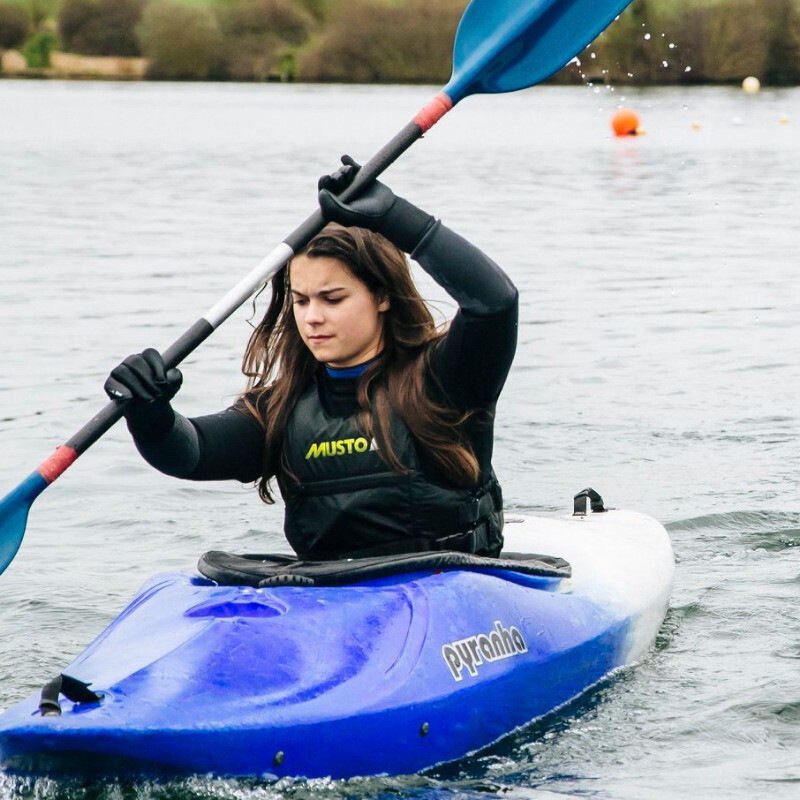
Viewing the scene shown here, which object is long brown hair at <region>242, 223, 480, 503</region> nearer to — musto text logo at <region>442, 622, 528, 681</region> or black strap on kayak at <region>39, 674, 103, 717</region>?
musto text logo at <region>442, 622, 528, 681</region>

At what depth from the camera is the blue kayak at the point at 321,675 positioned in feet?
10.9

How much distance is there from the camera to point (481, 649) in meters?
3.89

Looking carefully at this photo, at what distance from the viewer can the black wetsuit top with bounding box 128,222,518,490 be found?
3797 millimetres

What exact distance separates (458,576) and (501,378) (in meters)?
0.50

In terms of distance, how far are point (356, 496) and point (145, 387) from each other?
619 mm

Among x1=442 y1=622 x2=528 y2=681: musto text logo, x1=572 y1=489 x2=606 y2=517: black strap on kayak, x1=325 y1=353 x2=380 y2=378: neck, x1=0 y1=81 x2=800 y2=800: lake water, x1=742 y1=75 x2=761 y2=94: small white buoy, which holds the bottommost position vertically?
x1=742 y1=75 x2=761 y2=94: small white buoy

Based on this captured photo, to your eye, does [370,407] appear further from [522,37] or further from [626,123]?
[626,123]

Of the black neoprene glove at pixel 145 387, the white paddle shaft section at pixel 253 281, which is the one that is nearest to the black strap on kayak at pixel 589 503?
the white paddle shaft section at pixel 253 281

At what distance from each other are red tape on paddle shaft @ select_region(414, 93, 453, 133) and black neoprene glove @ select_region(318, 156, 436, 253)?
31 centimetres

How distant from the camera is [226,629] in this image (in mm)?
3635

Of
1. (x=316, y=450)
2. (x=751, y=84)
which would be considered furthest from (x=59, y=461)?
(x=751, y=84)

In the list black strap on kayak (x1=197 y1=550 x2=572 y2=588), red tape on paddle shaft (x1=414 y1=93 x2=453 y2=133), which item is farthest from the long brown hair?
red tape on paddle shaft (x1=414 y1=93 x2=453 y2=133)

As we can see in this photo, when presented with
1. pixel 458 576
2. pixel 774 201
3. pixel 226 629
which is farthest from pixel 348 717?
pixel 774 201

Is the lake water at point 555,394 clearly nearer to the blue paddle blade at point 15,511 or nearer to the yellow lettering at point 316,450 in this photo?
the blue paddle blade at point 15,511
